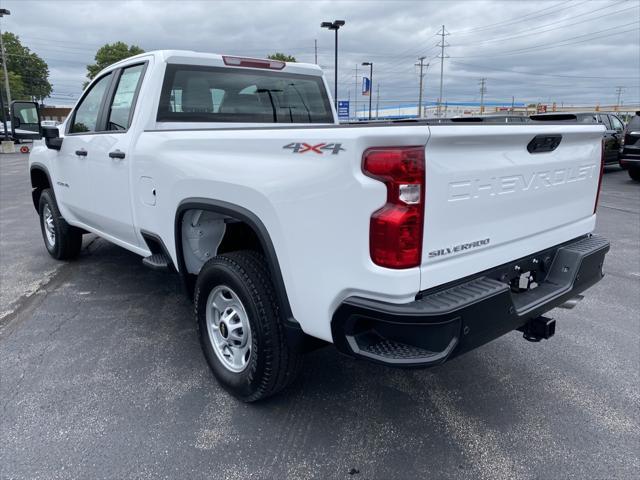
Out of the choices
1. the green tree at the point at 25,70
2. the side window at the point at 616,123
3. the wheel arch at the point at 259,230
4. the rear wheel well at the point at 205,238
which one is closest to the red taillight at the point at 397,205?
the wheel arch at the point at 259,230

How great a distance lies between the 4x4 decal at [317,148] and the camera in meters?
2.06

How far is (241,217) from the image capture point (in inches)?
102

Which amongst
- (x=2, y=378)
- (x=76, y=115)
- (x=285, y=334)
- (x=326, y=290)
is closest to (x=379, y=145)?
(x=326, y=290)

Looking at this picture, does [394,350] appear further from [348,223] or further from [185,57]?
[185,57]

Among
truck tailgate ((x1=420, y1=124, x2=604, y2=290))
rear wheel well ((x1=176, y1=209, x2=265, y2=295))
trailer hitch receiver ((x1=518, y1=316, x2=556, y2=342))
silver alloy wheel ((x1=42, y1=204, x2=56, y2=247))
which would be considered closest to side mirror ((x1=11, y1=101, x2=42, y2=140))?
silver alloy wheel ((x1=42, y1=204, x2=56, y2=247))

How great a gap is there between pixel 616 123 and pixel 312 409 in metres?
16.6

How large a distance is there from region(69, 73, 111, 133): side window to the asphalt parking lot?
1650mm

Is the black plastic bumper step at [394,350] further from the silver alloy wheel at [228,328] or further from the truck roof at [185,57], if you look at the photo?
the truck roof at [185,57]

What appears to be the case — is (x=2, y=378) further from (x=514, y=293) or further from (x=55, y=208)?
(x=514, y=293)

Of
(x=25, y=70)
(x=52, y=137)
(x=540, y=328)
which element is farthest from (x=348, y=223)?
(x=25, y=70)

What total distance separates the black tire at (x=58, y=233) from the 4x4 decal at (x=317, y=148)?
13.4 ft

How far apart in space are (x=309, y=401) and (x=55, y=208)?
12.7 ft

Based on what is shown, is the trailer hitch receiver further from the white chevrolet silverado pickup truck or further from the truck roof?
the truck roof

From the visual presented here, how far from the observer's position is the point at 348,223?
207 centimetres
